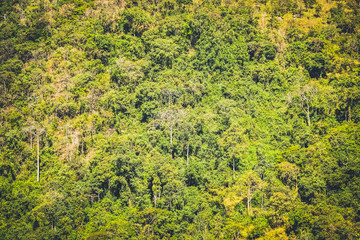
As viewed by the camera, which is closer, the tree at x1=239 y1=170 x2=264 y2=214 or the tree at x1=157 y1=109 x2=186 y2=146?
the tree at x1=239 y1=170 x2=264 y2=214

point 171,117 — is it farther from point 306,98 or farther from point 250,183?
point 306,98

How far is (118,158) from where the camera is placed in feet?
140

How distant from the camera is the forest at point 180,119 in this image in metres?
39.6

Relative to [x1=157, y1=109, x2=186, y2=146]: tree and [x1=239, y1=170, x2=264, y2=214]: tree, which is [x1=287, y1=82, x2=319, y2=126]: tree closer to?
[x1=239, y1=170, x2=264, y2=214]: tree

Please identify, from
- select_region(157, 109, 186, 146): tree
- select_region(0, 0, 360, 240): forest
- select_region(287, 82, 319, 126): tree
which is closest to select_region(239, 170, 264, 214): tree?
select_region(0, 0, 360, 240): forest

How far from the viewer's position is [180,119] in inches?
1887

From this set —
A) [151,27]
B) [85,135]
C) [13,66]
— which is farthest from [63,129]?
[151,27]

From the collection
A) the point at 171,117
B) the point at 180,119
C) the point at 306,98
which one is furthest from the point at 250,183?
the point at 306,98

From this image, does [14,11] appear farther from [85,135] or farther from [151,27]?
[85,135]

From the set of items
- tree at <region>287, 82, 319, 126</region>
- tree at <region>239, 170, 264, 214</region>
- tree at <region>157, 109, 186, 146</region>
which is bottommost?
tree at <region>239, 170, 264, 214</region>

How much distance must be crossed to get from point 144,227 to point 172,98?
64.7 feet

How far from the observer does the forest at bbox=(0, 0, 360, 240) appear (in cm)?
3959

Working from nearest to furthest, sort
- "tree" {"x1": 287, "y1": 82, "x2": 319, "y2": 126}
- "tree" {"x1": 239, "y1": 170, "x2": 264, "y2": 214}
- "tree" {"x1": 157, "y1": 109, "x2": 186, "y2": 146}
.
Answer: "tree" {"x1": 239, "y1": 170, "x2": 264, "y2": 214} → "tree" {"x1": 157, "y1": 109, "x2": 186, "y2": 146} → "tree" {"x1": 287, "y1": 82, "x2": 319, "y2": 126}

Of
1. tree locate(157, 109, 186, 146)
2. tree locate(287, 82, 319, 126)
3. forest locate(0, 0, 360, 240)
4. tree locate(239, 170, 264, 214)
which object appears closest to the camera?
forest locate(0, 0, 360, 240)
